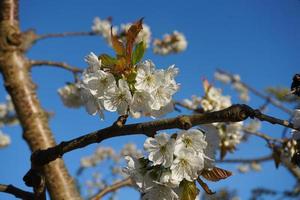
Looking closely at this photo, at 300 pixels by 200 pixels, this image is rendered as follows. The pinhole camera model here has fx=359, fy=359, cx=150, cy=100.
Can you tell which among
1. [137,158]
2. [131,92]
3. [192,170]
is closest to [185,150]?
[192,170]

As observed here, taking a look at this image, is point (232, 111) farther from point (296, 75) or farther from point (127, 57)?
point (127, 57)

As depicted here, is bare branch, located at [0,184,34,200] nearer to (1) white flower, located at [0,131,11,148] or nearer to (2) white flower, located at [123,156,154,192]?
(2) white flower, located at [123,156,154,192]

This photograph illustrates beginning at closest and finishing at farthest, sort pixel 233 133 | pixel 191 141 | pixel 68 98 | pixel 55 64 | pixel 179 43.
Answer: pixel 191 141 → pixel 55 64 → pixel 233 133 → pixel 68 98 → pixel 179 43

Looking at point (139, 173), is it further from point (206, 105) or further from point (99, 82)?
point (206, 105)

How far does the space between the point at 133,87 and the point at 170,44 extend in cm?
568

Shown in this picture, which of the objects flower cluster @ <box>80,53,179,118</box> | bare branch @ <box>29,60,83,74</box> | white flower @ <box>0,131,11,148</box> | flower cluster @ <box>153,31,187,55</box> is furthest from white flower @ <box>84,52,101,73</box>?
white flower @ <box>0,131,11,148</box>

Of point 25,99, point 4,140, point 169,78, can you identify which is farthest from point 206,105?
point 4,140

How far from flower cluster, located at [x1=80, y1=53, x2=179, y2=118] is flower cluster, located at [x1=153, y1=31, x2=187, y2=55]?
5.48 m

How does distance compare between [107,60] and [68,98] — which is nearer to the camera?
[107,60]

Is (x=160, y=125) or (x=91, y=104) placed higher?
(x=91, y=104)

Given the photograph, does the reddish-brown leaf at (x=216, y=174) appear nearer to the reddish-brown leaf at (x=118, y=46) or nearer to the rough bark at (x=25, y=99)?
the reddish-brown leaf at (x=118, y=46)

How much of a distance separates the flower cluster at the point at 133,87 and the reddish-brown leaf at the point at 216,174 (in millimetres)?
269

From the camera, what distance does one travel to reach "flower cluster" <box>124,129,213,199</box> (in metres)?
0.99

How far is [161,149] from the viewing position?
104 cm
